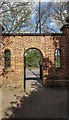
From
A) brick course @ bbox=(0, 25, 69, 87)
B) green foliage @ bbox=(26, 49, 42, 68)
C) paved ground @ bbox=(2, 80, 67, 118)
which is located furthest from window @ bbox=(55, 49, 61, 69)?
green foliage @ bbox=(26, 49, 42, 68)

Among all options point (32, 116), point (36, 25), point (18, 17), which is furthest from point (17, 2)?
point (32, 116)

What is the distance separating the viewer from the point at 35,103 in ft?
45.1

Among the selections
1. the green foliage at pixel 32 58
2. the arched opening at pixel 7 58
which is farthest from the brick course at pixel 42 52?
the green foliage at pixel 32 58

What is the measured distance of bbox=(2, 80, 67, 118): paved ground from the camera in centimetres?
1168

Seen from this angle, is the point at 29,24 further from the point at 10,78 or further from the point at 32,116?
the point at 32,116

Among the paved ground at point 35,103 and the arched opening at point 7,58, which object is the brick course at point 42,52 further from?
the paved ground at point 35,103

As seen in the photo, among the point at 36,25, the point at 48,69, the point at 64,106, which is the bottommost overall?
the point at 64,106

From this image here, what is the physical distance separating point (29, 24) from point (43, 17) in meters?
3.36

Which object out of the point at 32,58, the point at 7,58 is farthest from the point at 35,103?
the point at 32,58

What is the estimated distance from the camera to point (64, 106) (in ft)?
43.2

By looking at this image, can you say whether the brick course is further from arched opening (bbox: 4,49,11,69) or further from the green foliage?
the green foliage

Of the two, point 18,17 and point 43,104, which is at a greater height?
point 18,17

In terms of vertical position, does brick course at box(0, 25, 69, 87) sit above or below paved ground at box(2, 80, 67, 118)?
above

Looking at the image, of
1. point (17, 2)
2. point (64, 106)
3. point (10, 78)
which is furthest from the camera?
point (17, 2)
